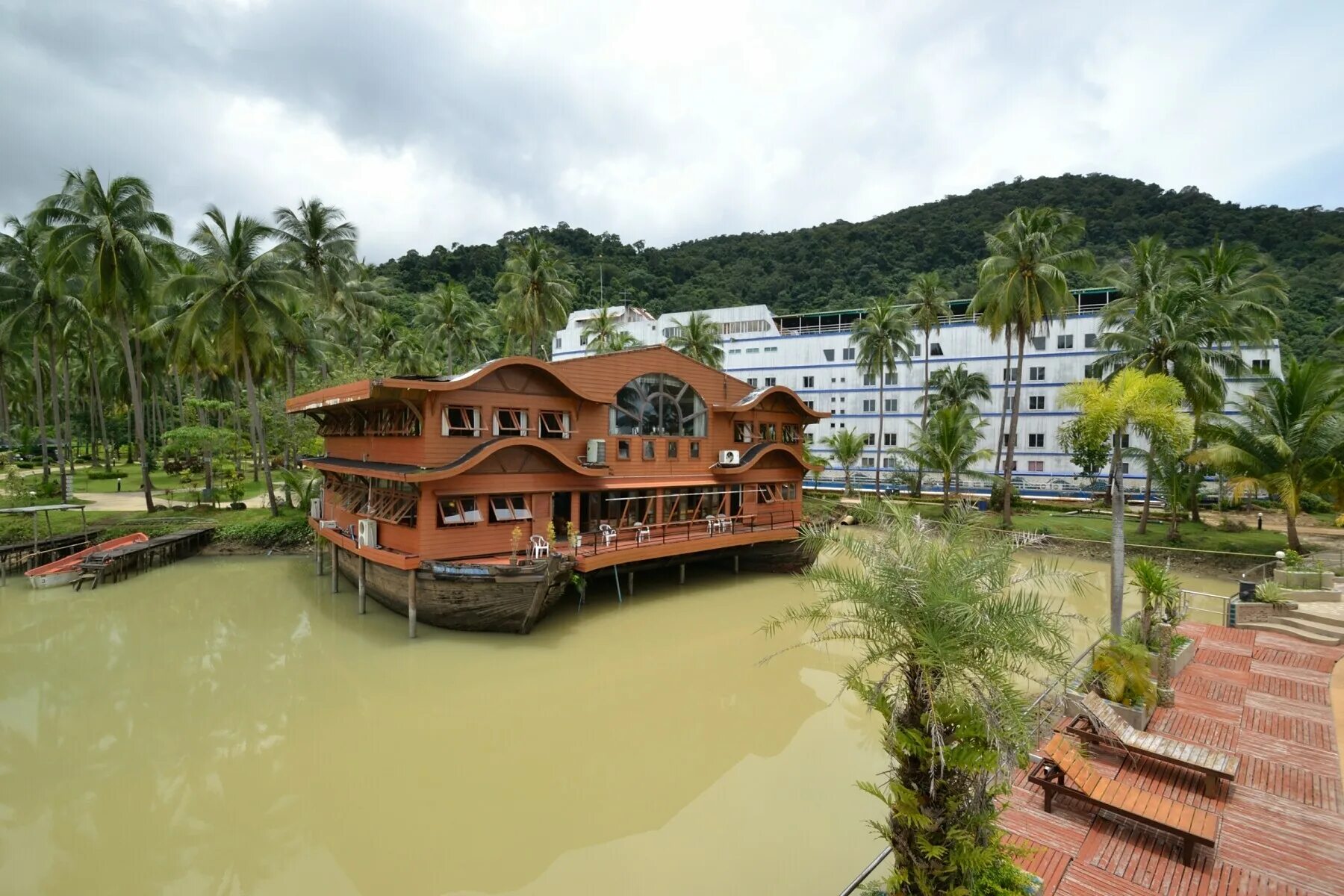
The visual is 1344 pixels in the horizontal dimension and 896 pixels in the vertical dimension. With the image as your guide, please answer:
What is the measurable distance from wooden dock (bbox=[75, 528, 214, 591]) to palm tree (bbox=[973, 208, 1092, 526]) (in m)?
33.5

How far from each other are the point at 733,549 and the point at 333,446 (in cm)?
1490

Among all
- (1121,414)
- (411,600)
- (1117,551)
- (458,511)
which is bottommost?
(411,600)

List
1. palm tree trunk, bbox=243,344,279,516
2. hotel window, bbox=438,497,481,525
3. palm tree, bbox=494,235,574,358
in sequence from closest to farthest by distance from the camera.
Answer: hotel window, bbox=438,497,481,525 < palm tree trunk, bbox=243,344,279,516 < palm tree, bbox=494,235,574,358

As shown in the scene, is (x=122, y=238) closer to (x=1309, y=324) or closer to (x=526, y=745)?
(x=526, y=745)

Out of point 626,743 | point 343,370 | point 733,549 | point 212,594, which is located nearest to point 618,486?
point 733,549

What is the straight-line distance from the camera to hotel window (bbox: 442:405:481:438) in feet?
52.1

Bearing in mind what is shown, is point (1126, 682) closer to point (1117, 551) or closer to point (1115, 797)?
point (1117, 551)

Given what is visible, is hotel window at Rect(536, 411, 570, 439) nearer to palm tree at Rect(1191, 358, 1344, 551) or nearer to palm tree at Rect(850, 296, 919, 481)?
palm tree at Rect(1191, 358, 1344, 551)

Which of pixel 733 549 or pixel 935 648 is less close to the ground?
pixel 935 648

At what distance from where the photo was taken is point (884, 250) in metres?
83.2

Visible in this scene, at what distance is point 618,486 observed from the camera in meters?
18.9

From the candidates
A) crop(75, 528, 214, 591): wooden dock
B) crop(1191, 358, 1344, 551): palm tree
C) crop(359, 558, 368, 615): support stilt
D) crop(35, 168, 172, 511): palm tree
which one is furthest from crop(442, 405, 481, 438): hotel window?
crop(1191, 358, 1344, 551): palm tree

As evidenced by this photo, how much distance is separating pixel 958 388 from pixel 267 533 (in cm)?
3851

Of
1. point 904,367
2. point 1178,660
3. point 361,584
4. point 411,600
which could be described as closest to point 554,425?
point 411,600
